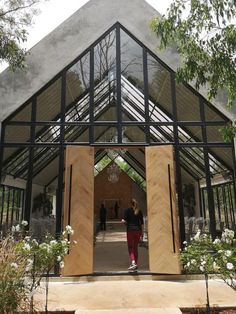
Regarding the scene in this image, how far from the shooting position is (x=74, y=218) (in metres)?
5.82

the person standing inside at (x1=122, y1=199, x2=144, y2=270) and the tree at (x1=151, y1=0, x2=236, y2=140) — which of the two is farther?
the person standing inside at (x1=122, y1=199, x2=144, y2=270)

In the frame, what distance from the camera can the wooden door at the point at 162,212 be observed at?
5.70 metres

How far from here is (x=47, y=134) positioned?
273 inches

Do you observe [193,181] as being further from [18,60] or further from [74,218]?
[18,60]

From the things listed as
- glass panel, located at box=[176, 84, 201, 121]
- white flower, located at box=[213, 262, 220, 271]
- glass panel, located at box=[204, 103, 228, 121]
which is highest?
glass panel, located at box=[176, 84, 201, 121]

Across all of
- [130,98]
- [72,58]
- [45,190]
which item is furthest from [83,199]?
[45,190]

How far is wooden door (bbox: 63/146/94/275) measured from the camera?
5.66 meters

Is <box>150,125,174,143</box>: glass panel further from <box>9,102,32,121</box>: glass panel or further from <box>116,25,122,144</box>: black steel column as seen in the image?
<box>9,102,32,121</box>: glass panel

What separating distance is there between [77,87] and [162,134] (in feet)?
7.43

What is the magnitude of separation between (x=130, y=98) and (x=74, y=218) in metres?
2.99

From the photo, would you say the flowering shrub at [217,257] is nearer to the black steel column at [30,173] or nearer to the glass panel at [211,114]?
the glass panel at [211,114]

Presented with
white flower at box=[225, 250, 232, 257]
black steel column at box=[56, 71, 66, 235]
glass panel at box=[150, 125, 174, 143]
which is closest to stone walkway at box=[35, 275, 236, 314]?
white flower at box=[225, 250, 232, 257]

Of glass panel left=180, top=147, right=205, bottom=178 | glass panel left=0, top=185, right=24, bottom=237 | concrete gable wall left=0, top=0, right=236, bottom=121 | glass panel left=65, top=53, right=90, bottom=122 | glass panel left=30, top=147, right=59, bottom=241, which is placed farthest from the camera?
glass panel left=30, top=147, right=59, bottom=241

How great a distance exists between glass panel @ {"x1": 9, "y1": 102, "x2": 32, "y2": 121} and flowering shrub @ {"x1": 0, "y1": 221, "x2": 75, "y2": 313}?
280 cm
